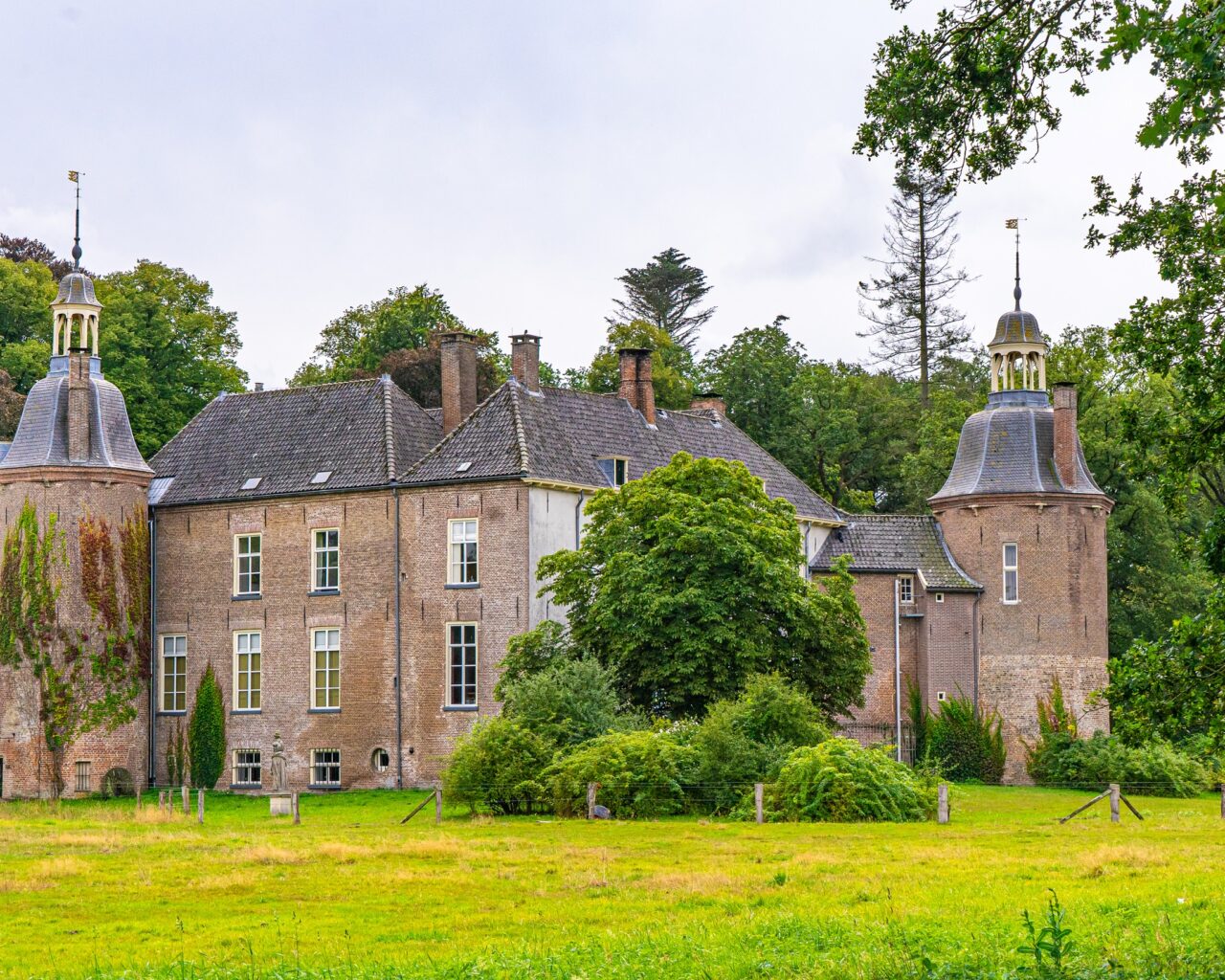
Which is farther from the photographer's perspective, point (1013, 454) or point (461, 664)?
point (1013, 454)

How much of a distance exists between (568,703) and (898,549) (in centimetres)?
1554

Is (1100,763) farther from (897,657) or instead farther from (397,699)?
(397,699)

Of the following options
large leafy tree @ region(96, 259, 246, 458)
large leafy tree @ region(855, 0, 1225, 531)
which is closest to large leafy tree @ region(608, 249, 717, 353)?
large leafy tree @ region(96, 259, 246, 458)

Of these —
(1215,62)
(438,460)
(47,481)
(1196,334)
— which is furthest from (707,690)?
(1215,62)

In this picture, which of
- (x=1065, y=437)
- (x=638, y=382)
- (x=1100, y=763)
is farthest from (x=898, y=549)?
(x=638, y=382)

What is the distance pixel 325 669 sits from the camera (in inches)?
1710

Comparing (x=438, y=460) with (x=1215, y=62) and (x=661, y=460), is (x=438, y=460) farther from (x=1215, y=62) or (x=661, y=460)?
(x=1215, y=62)

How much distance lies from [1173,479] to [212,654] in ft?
110

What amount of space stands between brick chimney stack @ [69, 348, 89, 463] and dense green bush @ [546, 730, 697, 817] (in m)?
17.5

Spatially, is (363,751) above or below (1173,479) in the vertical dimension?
below

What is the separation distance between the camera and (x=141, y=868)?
22.8m

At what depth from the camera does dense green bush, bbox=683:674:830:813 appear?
3238cm

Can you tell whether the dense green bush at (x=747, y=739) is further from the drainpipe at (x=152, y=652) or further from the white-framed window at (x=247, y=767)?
the drainpipe at (x=152, y=652)

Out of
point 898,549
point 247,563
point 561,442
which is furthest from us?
point 898,549
